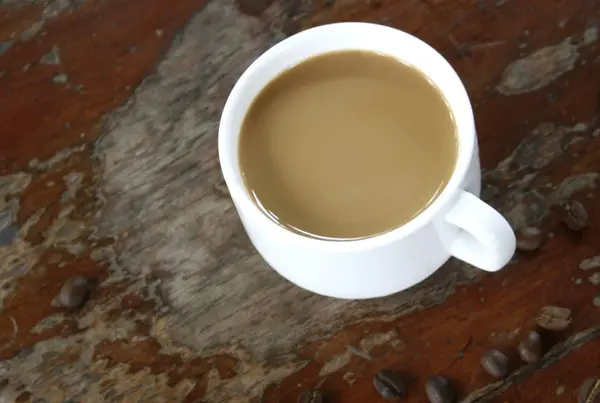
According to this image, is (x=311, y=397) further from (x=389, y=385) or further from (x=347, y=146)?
(x=347, y=146)

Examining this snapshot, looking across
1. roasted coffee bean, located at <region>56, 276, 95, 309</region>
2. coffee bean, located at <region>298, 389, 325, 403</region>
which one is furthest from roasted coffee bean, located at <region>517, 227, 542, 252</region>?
roasted coffee bean, located at <region>56, 276, 95, 309</region>

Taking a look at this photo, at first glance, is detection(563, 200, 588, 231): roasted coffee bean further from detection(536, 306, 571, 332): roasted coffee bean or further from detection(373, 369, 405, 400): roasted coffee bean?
detection(373, 369, 405, 400): roasted coffee bean

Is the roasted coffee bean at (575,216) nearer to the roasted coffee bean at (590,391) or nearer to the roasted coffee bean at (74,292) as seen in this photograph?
the roasted coffee bean at (590,391)

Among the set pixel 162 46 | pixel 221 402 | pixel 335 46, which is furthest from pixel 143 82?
pixel 221 402

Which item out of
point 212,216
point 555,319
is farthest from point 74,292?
point 555,319

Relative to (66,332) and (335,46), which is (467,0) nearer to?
(335,46)
